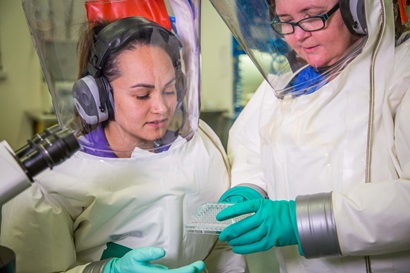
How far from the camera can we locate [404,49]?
0.95m

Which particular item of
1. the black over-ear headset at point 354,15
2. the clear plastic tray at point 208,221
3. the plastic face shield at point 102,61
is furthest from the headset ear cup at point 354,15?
the clear plastic tray at point 208,221

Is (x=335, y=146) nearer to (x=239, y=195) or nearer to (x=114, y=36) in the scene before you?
(x=239, y=195)

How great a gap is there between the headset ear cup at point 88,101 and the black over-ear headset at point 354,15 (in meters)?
0.62

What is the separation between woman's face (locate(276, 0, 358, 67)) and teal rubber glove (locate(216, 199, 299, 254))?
0.37 m

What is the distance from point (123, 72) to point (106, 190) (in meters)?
0.29

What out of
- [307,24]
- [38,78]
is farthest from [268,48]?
[38,78]

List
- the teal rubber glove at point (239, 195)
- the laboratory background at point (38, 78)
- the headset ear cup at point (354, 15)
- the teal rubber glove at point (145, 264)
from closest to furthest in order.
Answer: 1. the teal rubber glove at point (145, 264)
2. the headset ear cup at point (354, 15)
3. the teal rubber glove at point (239, 195)
4. the laboratory background at point (38, 78)

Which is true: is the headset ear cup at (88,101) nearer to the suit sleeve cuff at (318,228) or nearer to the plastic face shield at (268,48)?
the plastic face shield at (268,48)

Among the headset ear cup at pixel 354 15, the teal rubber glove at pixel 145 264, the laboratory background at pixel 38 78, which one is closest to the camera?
the teal rubber glove at pixel 145 264

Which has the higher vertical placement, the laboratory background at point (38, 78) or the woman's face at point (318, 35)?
the woman's face at point (318, 35)

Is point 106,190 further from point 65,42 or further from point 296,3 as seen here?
point 296,3

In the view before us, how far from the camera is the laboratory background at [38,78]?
3.65 metres

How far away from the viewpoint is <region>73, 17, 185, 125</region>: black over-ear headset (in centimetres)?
100

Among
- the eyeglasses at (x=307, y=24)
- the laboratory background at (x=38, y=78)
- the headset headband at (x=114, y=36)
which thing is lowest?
the laboratory background at (x=38, y=78)
